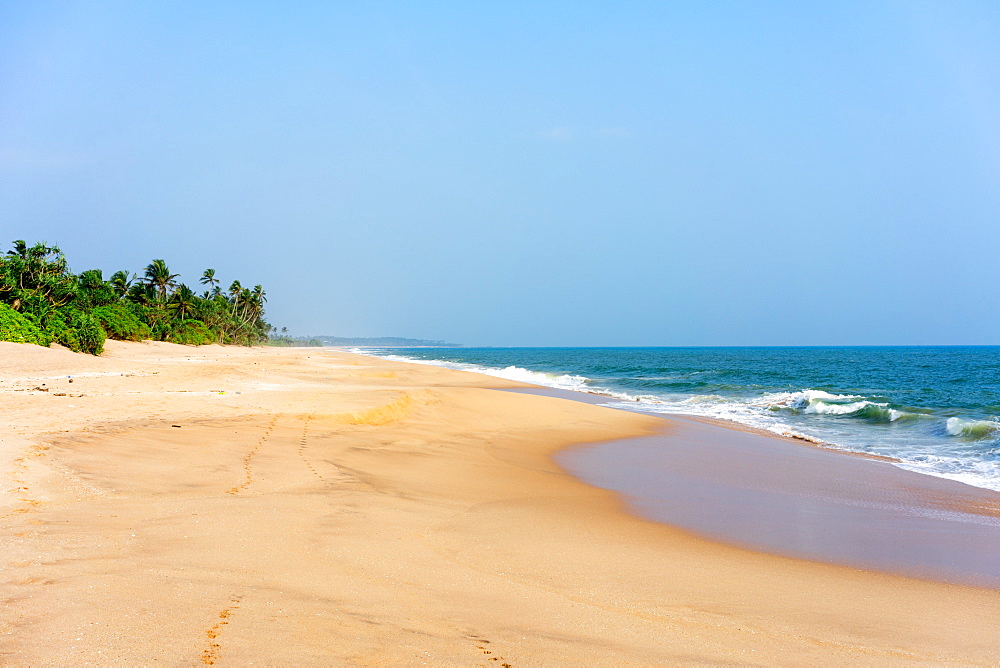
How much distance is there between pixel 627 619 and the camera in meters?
4.44

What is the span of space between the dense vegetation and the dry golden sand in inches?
1063

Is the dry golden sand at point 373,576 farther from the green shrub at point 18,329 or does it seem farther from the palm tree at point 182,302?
the palm tree at point 182,302

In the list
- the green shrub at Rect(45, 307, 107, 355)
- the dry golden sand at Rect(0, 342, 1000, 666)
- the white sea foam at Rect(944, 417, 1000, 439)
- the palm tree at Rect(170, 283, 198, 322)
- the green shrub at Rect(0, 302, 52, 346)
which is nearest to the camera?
the dry golden sand at Rect(0, 342, 1000, 666)

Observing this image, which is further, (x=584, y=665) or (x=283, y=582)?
(x=283, y=582)

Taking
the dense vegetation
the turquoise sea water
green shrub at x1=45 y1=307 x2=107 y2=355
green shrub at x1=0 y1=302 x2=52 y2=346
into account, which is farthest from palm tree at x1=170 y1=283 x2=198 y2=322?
the turquoise sea water

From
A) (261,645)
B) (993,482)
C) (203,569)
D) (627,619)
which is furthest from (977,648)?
(993,482)

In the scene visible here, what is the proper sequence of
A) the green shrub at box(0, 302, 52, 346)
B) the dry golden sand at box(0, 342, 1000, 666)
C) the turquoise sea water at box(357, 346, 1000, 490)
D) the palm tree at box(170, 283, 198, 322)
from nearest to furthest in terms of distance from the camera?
the dry golden sand at box(0, 342, 1000, 666), the turquoise sea water at box(357, 346, 1000, 490), the green shrub at box(0, 302, 52, 346), the palm tree at box(170, 283, 198, 322)

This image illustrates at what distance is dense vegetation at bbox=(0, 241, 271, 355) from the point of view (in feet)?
107

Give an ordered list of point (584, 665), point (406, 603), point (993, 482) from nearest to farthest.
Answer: point (584, 665)
point (406, 603)
point (993, 482)

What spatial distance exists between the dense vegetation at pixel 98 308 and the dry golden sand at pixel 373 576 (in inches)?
1063

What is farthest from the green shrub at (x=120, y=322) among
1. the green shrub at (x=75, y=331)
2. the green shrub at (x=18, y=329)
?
the green shrub at (x=18, y=329)

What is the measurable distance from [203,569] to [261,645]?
4.52 feet

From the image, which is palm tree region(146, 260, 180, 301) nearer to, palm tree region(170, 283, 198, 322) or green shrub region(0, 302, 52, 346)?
palm tree region(170, 283, 198, 322)

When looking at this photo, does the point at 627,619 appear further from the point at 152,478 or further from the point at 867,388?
the point at 867,388
